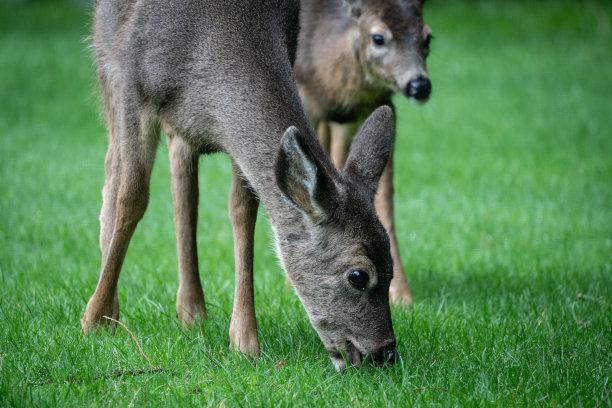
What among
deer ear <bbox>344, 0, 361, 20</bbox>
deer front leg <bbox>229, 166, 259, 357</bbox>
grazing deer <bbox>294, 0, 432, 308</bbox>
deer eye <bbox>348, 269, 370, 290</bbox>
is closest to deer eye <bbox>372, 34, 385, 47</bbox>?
grazing deer <bbox>294, 0, 432, 308</bbox>

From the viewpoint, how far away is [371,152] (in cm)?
435

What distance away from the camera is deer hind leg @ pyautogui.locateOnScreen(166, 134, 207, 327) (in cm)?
514

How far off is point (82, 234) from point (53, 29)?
12.0 meters

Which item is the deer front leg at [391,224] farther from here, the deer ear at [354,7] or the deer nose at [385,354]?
the deer nose at [385,354]

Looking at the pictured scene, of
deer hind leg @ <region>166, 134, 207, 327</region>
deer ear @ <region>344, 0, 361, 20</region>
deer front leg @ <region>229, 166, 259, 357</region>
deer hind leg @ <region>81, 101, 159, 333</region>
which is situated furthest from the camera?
deer ear @ <region>344, 0, 361, 20</region>

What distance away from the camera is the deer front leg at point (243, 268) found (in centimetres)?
448

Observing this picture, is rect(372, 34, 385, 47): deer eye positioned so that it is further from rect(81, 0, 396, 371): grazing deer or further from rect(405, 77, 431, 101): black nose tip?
rect(81, 0, 396, 371): grazing deer

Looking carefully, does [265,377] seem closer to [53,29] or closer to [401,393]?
[401,393]

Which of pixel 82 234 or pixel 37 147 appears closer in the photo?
pixel 82 234

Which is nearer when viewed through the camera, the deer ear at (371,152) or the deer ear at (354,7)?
the deer ear at (371,152)

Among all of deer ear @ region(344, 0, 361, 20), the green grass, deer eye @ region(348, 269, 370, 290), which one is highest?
deer ear @ region(344, 0, 361, 20)

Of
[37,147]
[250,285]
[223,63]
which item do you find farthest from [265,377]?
[37,147]

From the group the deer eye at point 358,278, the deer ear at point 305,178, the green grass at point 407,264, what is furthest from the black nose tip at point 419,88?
the deer eye at point 358,278

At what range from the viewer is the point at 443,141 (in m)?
11.8
